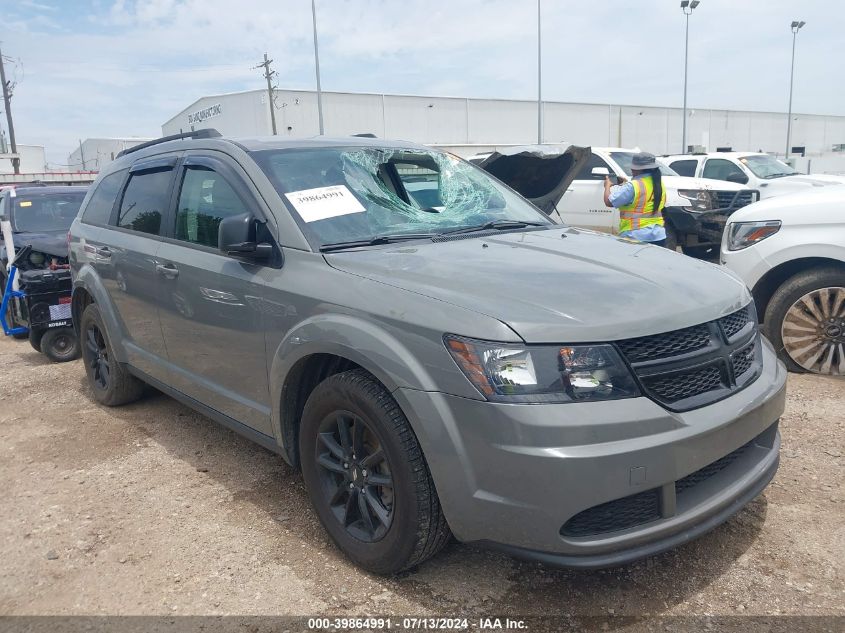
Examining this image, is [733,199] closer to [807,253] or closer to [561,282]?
[807,253]

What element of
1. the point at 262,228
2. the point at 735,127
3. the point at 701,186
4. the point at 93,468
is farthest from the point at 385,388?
the point at 735,127

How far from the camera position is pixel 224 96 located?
167ft

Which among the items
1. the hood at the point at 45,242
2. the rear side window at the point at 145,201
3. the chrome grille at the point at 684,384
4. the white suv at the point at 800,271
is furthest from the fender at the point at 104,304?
the white suv at the point at 800,271

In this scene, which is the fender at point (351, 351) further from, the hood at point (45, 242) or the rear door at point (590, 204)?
the rear door at point (590, 204)

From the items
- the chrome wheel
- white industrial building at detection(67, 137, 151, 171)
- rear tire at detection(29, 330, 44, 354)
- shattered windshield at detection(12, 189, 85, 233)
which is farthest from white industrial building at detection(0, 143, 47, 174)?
the chrome wheel

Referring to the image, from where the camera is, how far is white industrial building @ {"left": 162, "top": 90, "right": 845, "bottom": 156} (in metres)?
49.3

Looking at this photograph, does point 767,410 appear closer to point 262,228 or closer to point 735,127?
point 262,228

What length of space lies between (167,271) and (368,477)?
6.04ft

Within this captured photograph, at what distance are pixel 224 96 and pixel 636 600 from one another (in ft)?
177

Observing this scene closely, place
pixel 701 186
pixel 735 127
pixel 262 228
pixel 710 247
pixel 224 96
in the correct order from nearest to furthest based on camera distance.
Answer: pixel 262 228 → pixel 710 247 → pixel 701 186 → pixel 224 96 → pixel 735 127

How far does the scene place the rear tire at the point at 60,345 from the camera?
6621mm

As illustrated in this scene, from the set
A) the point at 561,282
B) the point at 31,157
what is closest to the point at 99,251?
the point at 561,282

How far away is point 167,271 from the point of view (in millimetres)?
3705

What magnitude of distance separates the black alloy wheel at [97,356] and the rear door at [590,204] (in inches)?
314
